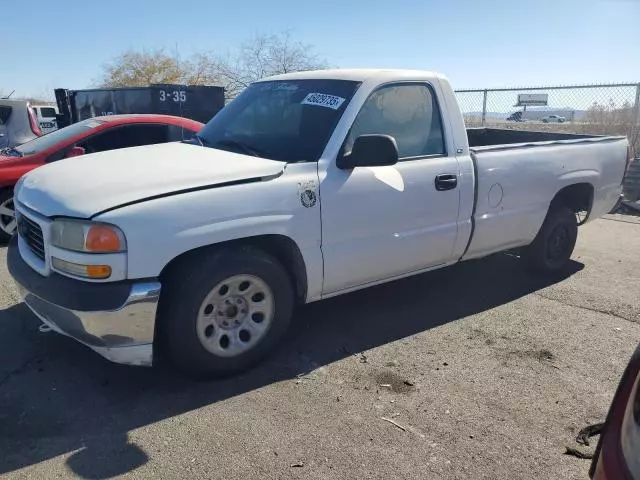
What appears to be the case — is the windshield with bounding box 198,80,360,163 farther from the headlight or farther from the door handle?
the headlight

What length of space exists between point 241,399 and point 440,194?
2147mm

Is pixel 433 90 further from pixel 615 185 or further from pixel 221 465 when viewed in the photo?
pixel 221 465

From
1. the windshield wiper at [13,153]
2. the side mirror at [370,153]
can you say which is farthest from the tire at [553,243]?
the windshield wiper at [13,153]

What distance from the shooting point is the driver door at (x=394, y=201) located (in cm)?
386

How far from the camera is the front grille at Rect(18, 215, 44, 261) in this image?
11.4ft

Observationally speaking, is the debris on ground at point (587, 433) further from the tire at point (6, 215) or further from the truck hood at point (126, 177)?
the tire at point (6, 215)

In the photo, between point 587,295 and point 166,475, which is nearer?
point 166,475

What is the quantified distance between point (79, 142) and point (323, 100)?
406 cm

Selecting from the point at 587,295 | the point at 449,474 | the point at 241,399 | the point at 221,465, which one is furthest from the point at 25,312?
the point at 587,295

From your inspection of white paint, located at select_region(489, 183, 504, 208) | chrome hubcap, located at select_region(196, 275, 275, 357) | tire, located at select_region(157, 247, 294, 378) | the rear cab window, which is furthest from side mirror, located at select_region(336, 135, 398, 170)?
the rear cab window

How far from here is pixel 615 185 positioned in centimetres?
605

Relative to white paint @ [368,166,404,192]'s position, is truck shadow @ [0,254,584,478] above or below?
below

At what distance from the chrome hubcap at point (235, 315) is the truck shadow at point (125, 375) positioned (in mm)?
233

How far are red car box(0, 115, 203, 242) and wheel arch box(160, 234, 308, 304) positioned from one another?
4036 mm
